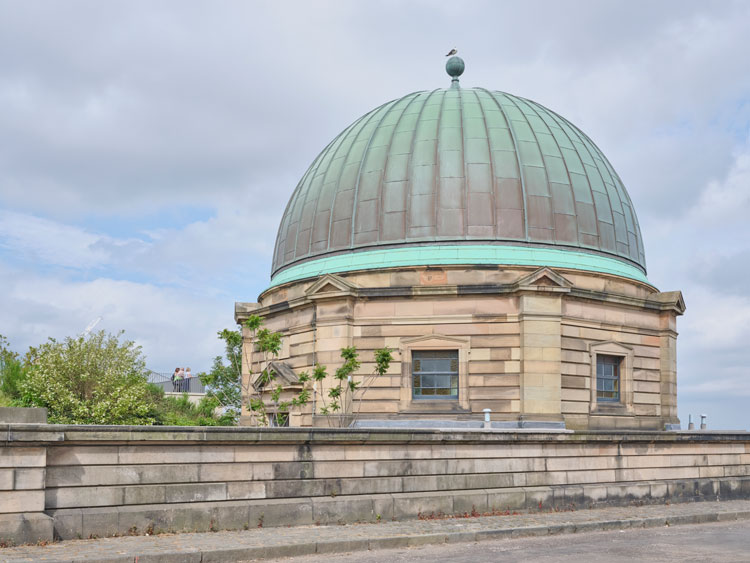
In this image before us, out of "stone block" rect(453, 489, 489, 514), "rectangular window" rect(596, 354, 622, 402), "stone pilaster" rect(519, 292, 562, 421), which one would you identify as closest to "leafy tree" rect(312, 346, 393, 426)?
"stone pilaster" rect(519, 292, 562, 421)

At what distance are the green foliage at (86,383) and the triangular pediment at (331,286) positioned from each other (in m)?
12.9

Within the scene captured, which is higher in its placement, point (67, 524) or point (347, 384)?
point (347, 384)

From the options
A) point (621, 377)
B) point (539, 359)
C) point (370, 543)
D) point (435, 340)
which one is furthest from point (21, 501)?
point (621, 377)

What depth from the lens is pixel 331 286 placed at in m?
27.6

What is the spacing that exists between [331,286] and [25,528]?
53.1 ft

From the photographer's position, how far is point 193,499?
13977 mm

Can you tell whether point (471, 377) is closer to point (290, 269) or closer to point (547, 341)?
point (547, 341)

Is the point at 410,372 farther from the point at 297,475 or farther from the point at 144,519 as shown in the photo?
the point at 144,519

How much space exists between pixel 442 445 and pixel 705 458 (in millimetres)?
8528

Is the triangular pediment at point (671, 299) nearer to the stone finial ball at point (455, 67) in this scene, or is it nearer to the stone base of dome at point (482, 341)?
the stone base of dome at point (482, 341)

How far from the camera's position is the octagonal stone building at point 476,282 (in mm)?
26656

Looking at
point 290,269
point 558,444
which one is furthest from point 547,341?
point 290,269

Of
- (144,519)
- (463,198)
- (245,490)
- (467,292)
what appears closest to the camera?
(144,519)

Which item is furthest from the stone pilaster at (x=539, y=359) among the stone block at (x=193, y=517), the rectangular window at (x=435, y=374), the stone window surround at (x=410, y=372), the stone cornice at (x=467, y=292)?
the stone block at (x=193, y=517)
